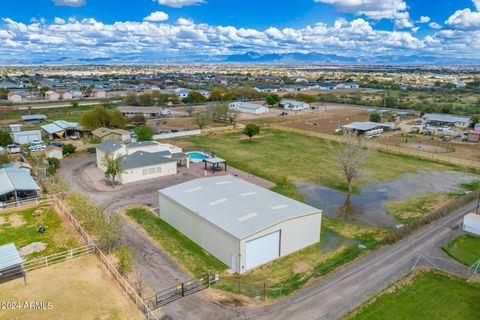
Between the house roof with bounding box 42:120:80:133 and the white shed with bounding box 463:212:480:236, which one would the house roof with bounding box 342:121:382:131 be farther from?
the house roof with bounding box 42:120:80:133

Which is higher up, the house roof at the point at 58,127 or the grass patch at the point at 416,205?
the house roof at the point at 58,127

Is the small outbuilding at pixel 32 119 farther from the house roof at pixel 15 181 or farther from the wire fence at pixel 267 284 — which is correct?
the wire fence at pixel 267 284

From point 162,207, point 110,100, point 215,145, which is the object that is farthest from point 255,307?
point 110,100

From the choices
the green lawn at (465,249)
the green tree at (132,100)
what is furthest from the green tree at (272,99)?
the green lawn at (465,249)

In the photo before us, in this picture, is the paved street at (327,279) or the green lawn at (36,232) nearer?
the paved street at (327,279)

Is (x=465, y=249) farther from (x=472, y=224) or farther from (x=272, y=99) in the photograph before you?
(x=272, y=99)

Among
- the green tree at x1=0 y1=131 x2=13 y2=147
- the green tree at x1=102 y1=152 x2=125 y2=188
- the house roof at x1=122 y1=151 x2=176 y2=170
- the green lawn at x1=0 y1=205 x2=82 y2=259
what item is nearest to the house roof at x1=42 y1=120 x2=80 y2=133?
the green tree at x1=0 y1=131 x2=13 y2=147

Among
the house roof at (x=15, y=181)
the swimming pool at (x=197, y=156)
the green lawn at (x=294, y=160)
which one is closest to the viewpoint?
the house roof at (x=15, y=181)
